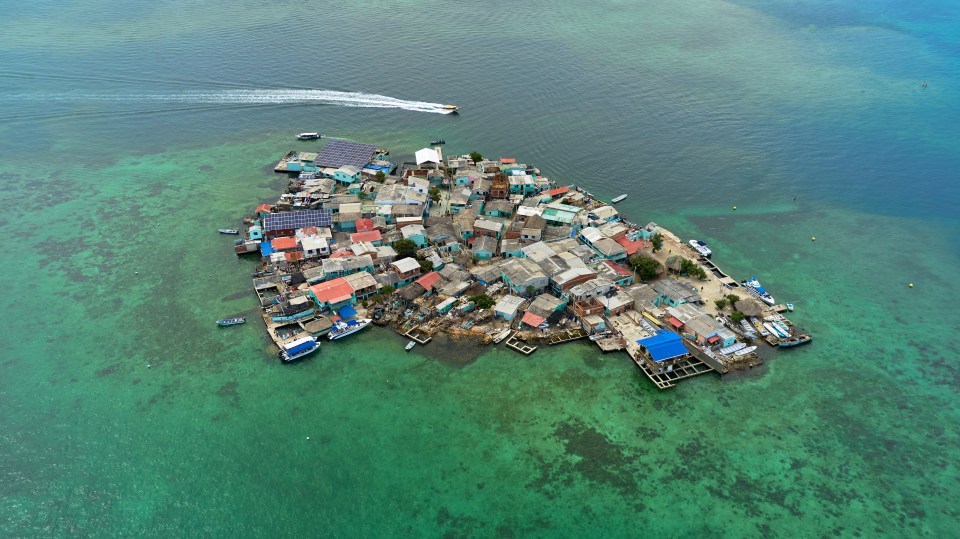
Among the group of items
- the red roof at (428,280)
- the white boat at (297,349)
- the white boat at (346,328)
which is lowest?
the white boat at (297,349)

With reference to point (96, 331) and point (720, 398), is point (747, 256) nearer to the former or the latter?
point (720, 398)

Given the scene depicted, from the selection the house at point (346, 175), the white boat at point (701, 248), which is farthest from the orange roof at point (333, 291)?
the white boat at point (701, 248)

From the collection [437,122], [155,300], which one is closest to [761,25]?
[437,122]

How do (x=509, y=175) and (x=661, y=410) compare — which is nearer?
(x=661, y=410)

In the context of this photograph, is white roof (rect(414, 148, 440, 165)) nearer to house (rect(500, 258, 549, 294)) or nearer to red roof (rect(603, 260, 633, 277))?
house (rect(500, 258, 549, 294))

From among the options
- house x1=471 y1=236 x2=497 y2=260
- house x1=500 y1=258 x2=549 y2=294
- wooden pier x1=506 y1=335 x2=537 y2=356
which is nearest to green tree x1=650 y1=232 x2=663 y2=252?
house x1=500 y1=258 x2=549 y2=294

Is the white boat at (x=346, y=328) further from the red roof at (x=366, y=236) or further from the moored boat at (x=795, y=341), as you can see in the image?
the moored boat at (x=795, y=341)

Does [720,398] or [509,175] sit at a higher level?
[509,175]
